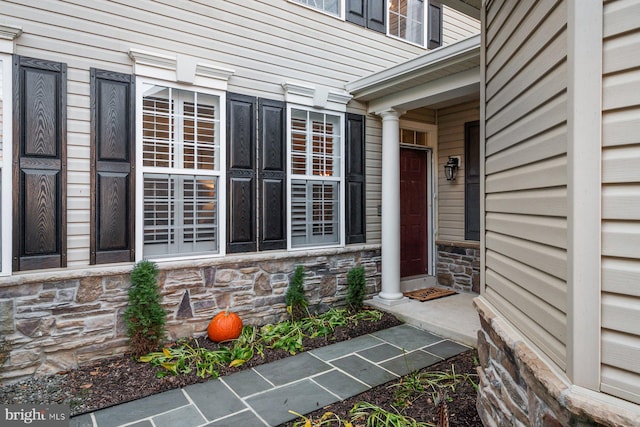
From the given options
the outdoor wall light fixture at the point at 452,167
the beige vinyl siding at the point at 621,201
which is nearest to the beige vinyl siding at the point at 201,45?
the outdoor wall light fixture at the point at 452,167

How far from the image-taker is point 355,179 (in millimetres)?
4715

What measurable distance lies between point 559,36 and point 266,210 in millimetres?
3139

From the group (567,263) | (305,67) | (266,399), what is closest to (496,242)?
(567,263)

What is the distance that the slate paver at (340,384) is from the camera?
2709 mm

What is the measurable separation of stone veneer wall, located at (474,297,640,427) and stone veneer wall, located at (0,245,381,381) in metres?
2.32

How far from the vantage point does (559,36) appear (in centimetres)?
131

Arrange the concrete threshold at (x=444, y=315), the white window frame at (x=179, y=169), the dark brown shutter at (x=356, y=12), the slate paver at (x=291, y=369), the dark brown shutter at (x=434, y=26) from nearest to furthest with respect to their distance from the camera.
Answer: the slate paver at (x=291, y=369) → the white window frame at (x=179, y=169) → the concrete threshold at (x=444, y=315) → the dark brown shutter at (x=356, y=12) → the dark brown shutter at (x=434, y=26)

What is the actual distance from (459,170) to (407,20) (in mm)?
2370

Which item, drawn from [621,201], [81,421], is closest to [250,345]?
[81,421]

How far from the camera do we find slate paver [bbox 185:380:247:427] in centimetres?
247

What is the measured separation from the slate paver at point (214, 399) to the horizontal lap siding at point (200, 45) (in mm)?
1474

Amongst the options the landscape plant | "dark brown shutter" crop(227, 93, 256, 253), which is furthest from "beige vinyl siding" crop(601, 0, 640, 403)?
"dark brown shutter" crop(227, 93, 256, 253)

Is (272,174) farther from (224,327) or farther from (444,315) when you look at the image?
(444,315)

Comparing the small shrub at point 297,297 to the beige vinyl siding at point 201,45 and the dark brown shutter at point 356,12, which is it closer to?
the beige vinyl siding at point 201,45
